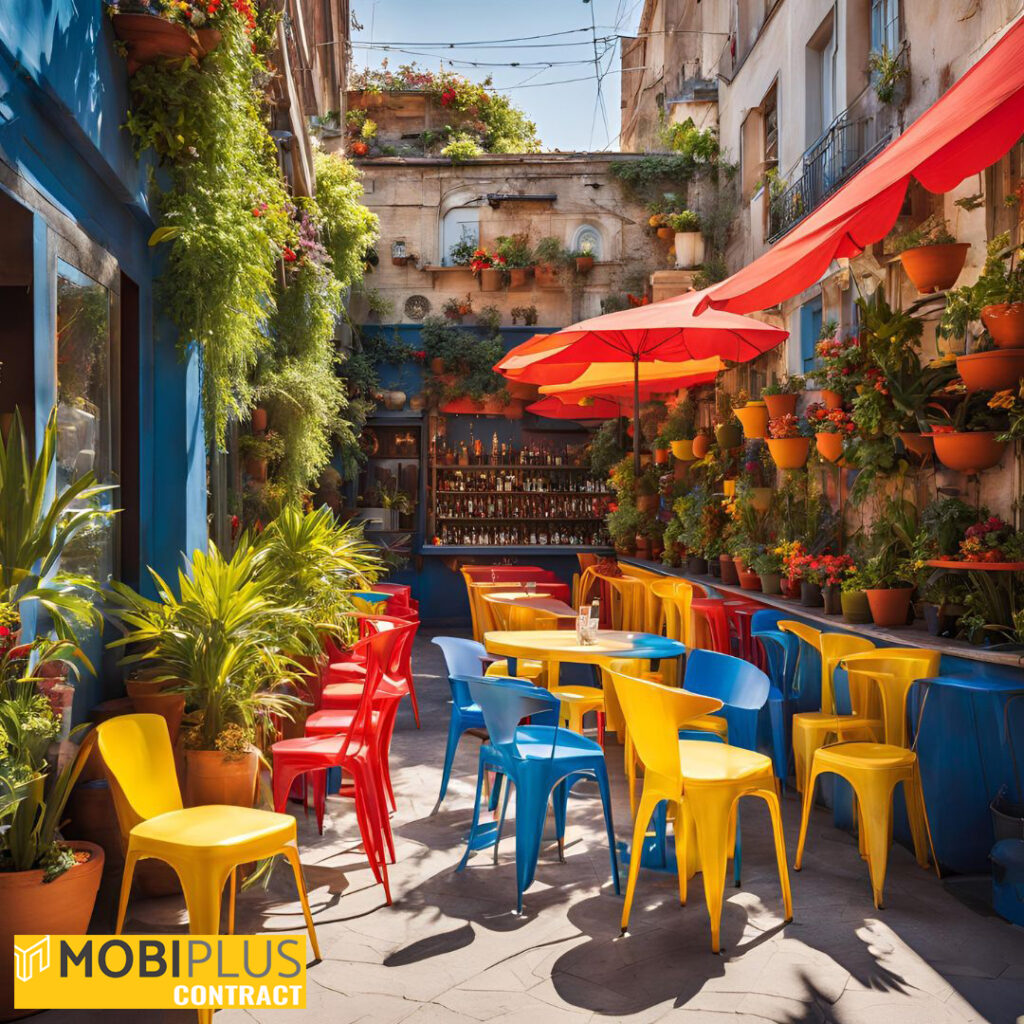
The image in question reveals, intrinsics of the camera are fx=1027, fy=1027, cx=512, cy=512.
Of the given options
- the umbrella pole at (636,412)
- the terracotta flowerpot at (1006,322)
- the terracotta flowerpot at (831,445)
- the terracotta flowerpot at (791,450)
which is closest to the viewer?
the terracotta flowerpot at (1006,322)

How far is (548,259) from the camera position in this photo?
13.2 metres

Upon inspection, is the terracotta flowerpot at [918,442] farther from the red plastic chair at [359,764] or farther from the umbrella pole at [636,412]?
the umbrella pole at [636,412]

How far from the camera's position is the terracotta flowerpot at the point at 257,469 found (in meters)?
7.88

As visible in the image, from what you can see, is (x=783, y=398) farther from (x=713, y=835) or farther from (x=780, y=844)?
(x=713, y=835)

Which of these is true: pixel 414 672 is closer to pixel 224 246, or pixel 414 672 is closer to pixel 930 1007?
pixel 224 246

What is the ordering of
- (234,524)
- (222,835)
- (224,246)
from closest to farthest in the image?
(222,835) → (224,246) → (234,524)

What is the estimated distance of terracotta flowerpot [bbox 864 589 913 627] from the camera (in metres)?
5.34

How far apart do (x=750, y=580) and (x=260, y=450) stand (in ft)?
12.5


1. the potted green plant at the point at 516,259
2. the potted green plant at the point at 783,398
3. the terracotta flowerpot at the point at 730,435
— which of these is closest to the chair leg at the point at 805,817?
the potted green plant at the point at 783,398

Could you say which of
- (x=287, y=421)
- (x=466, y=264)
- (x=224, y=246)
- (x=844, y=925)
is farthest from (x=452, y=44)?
(x=844, y=925)

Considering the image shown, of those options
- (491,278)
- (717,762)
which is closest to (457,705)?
(717,762)

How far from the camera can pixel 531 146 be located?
1619 cm

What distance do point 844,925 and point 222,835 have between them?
7.30ft

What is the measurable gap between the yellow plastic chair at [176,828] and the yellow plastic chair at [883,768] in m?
2.13
